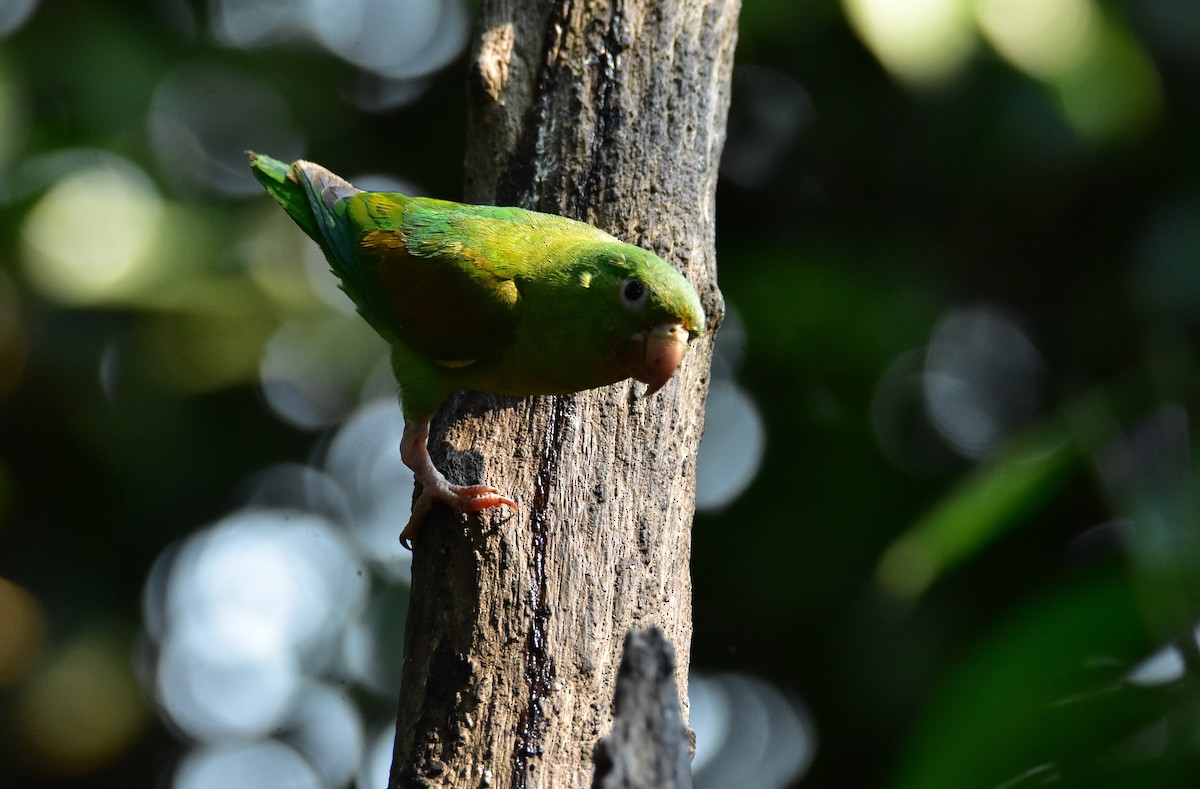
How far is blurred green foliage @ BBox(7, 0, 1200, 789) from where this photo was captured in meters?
6.98

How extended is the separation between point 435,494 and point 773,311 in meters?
4.14

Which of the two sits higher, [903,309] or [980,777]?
[903,309]

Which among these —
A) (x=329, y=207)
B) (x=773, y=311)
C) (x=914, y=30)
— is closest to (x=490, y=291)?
(x=329, y=207)

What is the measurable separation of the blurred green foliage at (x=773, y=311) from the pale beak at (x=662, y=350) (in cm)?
383

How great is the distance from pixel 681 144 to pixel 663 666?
6.90ft

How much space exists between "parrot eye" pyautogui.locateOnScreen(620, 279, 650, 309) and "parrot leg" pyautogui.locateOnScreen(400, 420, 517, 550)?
672 millimetres

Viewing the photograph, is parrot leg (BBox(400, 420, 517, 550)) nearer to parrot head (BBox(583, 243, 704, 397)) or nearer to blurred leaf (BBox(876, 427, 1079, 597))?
parrot head (BBox(583, 243, 704, 397))

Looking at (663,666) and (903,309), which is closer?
(663,666)

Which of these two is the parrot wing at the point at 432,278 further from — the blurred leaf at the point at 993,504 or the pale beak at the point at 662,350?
the blurred leaf at the point at 993,504

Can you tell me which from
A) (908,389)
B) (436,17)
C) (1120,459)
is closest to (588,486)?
(1120,459)

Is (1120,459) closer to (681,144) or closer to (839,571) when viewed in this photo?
(681,144)

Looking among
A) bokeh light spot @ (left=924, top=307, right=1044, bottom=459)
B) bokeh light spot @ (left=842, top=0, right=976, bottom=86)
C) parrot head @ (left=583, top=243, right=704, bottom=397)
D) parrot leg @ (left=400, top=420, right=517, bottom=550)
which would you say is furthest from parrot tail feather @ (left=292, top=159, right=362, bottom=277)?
bokeh light spot @ (left=924, top=307, right=1044, bottom=459)

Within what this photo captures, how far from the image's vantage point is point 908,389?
7852 mm

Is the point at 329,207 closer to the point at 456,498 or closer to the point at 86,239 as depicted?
the point at 456,498
